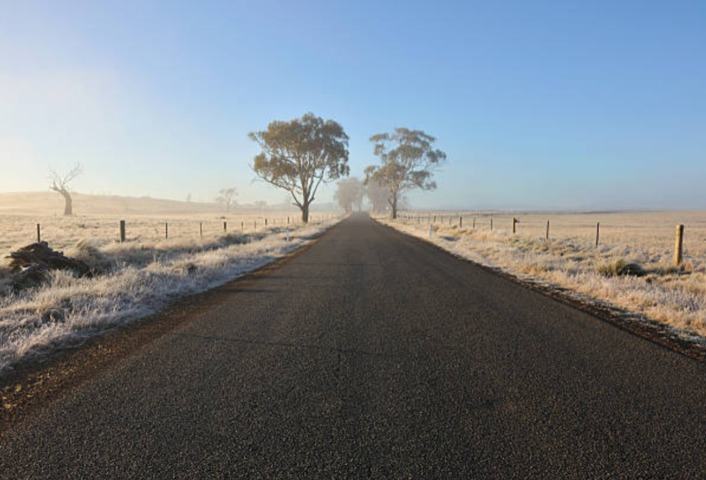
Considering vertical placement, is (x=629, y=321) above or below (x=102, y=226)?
below

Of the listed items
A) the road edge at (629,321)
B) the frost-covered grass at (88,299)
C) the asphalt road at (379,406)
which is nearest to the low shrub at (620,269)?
the road edge at (629,321)

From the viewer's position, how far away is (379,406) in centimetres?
322

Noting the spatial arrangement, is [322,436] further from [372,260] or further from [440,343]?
[372,260]

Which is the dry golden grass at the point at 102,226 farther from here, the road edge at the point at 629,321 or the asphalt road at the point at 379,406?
Answer: the road edge at the point at 629,321

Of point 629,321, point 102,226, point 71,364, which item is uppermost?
point 102,226

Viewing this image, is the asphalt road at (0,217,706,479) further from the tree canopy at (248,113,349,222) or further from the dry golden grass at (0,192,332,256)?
the tree canopy at (248,113,349,222)

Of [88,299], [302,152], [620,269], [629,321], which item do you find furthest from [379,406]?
[302,152]

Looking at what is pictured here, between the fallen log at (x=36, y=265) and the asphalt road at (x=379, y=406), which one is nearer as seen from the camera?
the asphalt road at (x=379, y=406)

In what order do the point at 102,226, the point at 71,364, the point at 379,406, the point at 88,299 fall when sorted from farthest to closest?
the point at 102,226, the point at 88,299, the point at 71,364, the point at 379,406

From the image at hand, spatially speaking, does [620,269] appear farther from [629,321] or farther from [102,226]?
[102,226]

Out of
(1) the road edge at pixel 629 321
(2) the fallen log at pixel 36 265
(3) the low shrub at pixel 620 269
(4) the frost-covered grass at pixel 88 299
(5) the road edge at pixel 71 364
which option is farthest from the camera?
(3) the low shrub at pixel 620 269

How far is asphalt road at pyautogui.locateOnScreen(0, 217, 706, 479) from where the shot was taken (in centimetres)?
249

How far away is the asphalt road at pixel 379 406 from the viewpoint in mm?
2490

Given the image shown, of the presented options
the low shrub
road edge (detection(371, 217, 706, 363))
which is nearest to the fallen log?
road edge (detection(371, 217, 706, 363))
